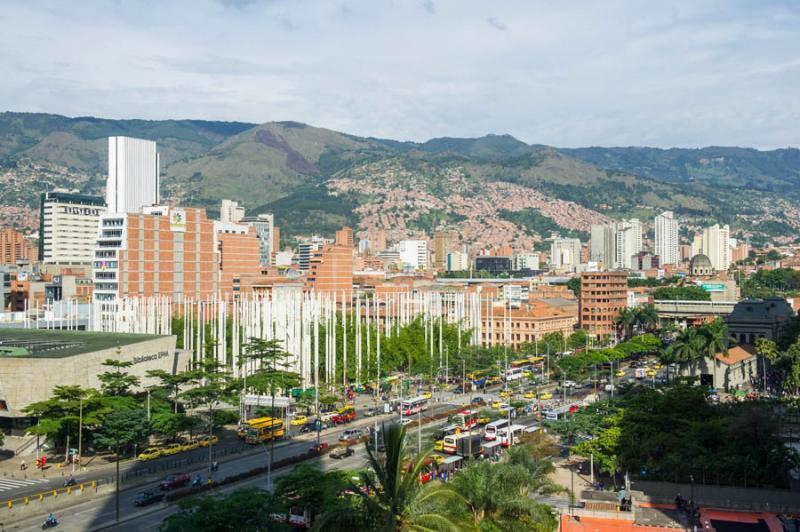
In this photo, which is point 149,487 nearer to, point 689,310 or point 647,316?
point 647,316

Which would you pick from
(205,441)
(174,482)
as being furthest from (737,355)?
(174,482)

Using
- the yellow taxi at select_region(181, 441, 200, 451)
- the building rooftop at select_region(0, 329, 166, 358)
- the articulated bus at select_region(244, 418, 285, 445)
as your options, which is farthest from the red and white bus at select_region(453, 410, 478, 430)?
the building rooftop at select_region(0, 329, 166, 358)

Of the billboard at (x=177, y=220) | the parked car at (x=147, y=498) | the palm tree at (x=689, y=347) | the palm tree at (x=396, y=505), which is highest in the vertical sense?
the billboard at (x=177, y=220)

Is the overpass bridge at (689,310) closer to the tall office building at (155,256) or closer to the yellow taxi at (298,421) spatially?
the tall office building at (155,256)

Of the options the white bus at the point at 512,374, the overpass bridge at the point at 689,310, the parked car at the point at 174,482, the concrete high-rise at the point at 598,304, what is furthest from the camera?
the overpass bridge at the point at 689,310

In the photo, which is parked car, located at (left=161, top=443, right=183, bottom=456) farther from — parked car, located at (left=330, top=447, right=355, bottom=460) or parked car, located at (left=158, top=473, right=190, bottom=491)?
parked car, located at (left=330, top=447, right=355, bottom=460)

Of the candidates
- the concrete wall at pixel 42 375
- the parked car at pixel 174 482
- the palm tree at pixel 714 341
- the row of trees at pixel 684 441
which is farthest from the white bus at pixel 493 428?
the concrete wall at pixel 42 375
